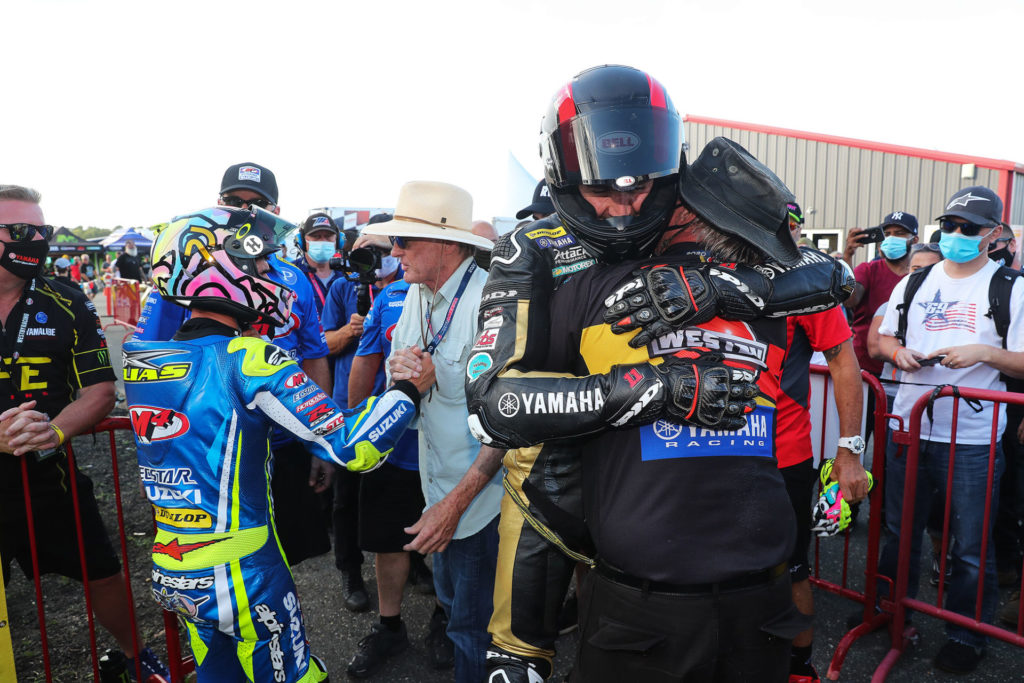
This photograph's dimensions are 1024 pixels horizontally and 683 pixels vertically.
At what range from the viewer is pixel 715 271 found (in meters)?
1.54

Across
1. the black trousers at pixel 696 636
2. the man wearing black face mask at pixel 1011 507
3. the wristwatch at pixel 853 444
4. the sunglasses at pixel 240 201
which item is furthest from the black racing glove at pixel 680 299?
the man wearing black face mask at pixel 1011 507

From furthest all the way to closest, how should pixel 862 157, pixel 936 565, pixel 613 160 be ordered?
pixel 862 157 → pixel 936 565 → pixel 613 160

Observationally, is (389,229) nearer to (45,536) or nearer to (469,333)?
(469,333)

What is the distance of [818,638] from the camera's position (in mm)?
3775

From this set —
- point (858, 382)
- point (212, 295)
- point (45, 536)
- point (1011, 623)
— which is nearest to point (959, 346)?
point (858, 382)

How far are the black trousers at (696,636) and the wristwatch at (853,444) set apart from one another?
1.75 metres

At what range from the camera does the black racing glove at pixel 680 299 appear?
1454mm

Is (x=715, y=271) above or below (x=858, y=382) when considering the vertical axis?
above

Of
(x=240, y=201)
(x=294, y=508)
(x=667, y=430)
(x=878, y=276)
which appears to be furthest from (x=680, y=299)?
(x=878, y=276)

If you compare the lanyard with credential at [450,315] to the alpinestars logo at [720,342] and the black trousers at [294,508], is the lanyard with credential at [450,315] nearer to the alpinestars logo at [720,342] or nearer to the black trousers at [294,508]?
the black trousers at [294,508]

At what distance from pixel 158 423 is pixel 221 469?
10.5 inches

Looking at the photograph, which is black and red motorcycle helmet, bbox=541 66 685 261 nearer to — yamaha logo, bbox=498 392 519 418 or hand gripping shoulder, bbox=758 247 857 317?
hand gripping shoulder, bbox=758 247 857 317

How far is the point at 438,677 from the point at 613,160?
9.93ft

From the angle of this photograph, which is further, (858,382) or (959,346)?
(959,346)
